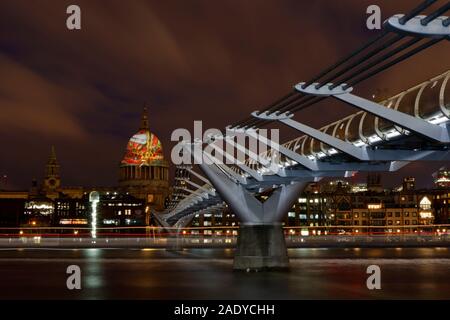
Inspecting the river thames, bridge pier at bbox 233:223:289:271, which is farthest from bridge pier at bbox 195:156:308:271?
the river thames

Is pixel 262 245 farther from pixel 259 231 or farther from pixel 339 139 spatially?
pixel 339 139

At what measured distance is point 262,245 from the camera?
36500 millimetres

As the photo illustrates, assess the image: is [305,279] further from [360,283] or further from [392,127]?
[392,127]

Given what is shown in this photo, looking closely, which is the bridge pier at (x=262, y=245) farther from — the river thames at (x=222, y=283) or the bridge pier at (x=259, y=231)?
the river thames at (x=222, y=283)

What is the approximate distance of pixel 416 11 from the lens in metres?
14.2

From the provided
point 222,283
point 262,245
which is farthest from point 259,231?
point 222,283

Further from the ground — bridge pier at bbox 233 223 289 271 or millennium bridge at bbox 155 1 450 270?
millennium bridge at bbox 155 1 450 270

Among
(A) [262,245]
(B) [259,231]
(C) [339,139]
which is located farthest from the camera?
(A) [262,245]

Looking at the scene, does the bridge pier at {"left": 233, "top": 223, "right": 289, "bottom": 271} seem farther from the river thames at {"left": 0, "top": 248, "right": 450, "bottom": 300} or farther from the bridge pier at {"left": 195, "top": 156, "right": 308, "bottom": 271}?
the river thames at {"left": 0, "top": 248, "right": 450, "bottom": 300}

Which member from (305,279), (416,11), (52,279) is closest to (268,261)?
(305,279)

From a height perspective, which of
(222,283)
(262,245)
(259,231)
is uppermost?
(259,231)

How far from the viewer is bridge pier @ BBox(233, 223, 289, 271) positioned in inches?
1433

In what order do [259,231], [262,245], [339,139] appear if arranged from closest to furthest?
[339,139]
[259,231]
[262,245]
